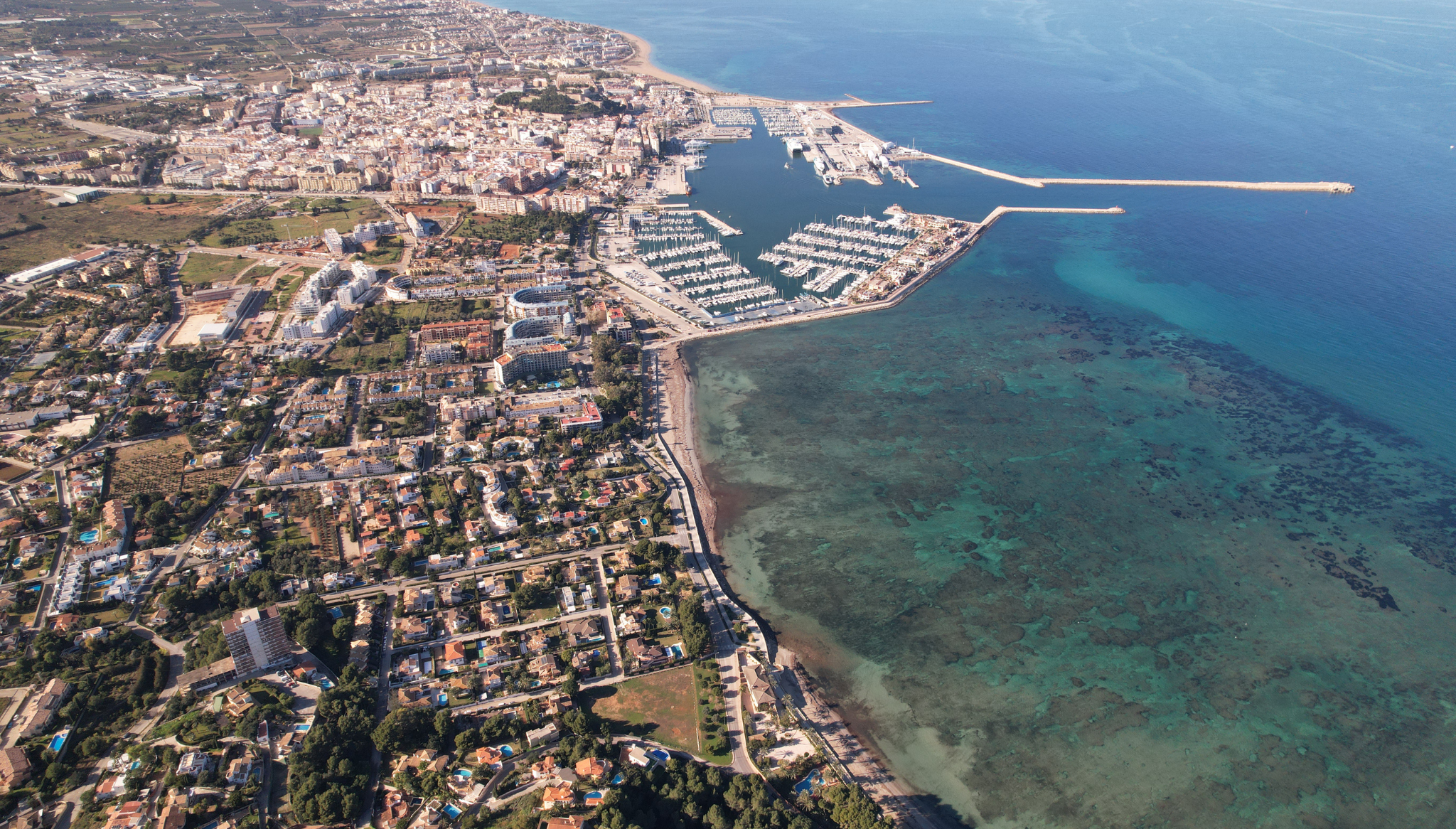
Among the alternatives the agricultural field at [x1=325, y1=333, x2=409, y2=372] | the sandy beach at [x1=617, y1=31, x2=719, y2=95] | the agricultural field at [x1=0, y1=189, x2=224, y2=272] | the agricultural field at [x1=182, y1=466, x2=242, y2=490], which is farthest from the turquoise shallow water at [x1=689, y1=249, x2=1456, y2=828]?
the sandy beach at [x1=617, y1=31, x2=719, y2=95]

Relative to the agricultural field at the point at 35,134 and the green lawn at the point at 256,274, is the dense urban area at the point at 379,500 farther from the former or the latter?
the agricultural field at the point at 35,134

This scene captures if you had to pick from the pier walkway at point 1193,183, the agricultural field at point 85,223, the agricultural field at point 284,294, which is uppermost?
the pier walkway at point 1193,183

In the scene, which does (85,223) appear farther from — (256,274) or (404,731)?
(404,731)

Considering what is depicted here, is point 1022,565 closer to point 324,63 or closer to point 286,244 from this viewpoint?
point 286,244

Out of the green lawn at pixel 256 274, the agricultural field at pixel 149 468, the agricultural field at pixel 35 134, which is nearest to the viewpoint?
the agricultural field at pixel 149 468

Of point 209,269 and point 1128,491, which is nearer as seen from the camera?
point 1128,491

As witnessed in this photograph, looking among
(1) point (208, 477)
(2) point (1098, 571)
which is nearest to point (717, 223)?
(1) point (208, 477)

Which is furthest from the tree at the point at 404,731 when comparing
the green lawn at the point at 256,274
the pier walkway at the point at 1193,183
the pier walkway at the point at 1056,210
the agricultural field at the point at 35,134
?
the agricultural field at the point at 35,134
